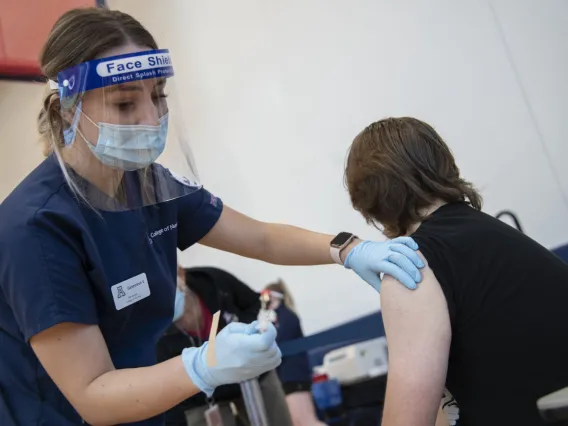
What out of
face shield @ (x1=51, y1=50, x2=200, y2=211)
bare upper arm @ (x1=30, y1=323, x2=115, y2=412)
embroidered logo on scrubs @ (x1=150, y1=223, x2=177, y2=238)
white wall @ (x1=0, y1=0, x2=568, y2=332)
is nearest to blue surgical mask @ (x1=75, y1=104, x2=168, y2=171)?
face shield @ (x1=51, y1=50, x2=200, y2=211)

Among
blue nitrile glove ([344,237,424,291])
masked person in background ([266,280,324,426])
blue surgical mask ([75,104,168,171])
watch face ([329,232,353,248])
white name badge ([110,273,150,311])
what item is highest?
blue surgical mask ([75,104,168,171])

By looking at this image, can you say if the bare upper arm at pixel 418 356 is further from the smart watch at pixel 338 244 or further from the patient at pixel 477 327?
the smart watch at pixel 338 244

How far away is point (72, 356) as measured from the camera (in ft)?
3.43

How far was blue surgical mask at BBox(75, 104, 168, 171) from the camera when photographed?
1.19 meters

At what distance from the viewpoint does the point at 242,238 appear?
156 cm

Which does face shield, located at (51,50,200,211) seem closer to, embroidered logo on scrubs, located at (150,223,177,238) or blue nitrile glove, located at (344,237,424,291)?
embroidered logo on scrubs, located at (150,223,177,238)

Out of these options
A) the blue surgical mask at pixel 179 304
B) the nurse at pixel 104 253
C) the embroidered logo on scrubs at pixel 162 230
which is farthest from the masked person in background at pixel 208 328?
the nurse at pixel 104 253

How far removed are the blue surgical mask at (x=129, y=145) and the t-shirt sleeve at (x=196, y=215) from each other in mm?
207

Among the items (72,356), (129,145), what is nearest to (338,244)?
(129,145)

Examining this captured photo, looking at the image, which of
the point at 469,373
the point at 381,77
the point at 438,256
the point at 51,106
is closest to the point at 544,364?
the point at 469,373

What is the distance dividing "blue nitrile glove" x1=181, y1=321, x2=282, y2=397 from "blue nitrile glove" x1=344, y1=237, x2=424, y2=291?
0.82 ft

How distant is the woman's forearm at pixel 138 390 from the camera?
104cm

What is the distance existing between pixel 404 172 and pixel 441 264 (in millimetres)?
234

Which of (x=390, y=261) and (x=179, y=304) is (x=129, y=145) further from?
(x=179, y=304)
